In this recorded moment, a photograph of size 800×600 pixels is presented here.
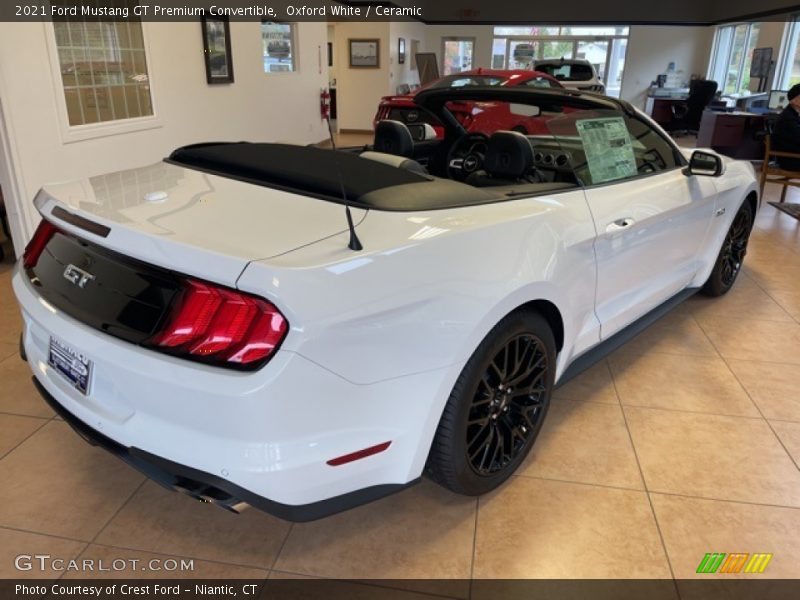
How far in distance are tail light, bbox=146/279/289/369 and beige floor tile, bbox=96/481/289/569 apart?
72cm

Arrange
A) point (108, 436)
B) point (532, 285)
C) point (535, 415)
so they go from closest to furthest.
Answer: point (108, 436) < point (532, 285) < point (535, 415)

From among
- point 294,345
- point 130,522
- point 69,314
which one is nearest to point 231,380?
point 294,345

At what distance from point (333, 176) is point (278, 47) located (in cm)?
755

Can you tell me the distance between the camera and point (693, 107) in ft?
43.7

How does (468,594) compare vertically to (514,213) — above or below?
below

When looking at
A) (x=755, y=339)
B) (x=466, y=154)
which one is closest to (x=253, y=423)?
(x=466, y=154)

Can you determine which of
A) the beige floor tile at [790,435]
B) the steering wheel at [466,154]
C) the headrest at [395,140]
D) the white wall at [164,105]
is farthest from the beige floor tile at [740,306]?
the white wall at [164,105]

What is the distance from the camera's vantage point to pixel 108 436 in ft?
4.91

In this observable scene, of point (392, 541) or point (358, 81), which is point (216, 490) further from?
point (358, 81)

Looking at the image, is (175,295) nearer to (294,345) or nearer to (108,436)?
(294,345)

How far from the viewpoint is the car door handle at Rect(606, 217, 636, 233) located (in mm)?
2193

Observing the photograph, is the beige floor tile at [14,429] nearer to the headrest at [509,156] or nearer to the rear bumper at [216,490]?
the rear bumper at [216,490]

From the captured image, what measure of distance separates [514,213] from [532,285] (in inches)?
8.7

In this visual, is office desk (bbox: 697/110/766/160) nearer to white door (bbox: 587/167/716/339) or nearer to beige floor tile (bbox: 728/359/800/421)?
white door (bbox: 587/167/716/339)
